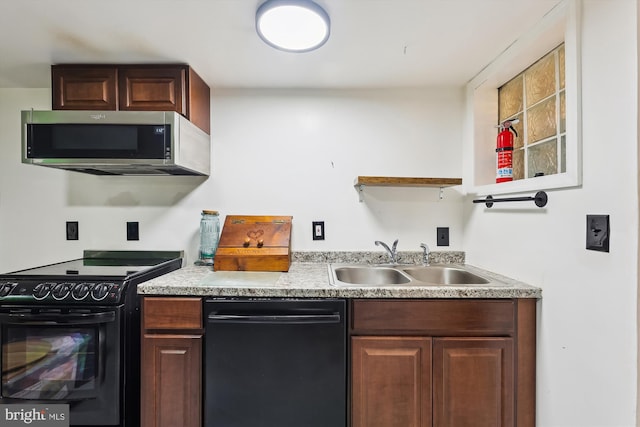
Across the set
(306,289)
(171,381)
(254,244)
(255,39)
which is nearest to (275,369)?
(306,289)

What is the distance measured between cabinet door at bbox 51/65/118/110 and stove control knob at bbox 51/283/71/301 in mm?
973

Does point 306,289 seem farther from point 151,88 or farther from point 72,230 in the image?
point 72,230

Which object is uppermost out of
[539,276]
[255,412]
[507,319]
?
[539,276]

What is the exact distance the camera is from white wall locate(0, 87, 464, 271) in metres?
1.99

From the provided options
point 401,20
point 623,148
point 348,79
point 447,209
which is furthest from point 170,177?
point 623,148

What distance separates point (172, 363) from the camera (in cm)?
137

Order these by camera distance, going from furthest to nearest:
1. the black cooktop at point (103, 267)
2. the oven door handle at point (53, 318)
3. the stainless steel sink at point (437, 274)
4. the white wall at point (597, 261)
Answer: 1. the stainless steel sink at point (437, 274)
2. the black cooktop at point (103, 267)
3. the oven door handle at point (53, 318)
4. the white wall at point (597, 261)

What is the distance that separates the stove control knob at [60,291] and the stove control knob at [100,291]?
0.12m

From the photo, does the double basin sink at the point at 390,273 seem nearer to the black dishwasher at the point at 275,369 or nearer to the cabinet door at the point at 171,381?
the black dishwasher at the point at 275,369

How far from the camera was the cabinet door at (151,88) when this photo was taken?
167 centimetres

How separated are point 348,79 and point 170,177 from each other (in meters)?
1.32

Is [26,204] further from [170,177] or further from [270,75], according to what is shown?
[270,75]

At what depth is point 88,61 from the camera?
65.4 inches

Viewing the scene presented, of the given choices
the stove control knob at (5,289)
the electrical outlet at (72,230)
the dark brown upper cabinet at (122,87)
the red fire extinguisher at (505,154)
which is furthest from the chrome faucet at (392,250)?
the electrical outlet at (72,230)
